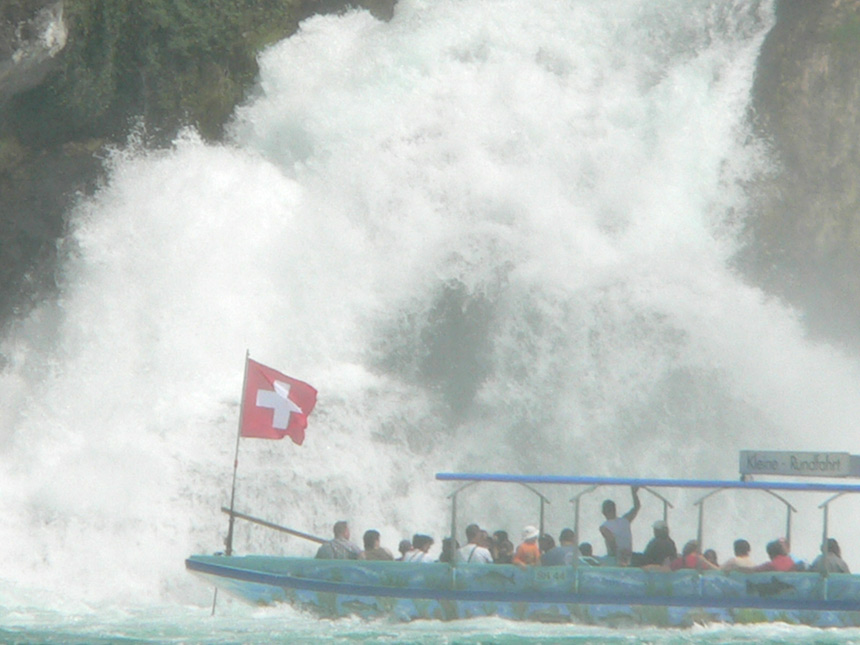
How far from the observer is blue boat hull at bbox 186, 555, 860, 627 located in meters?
14.6

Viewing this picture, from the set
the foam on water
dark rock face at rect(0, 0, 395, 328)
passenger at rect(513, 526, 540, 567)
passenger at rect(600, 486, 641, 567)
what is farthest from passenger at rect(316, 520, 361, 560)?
dark rock face at rect(0, 0, 395, 328)

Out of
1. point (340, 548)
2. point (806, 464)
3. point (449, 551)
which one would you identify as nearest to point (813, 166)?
point (806, 464)

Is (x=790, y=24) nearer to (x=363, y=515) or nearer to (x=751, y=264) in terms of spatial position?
(x=751, y=264)

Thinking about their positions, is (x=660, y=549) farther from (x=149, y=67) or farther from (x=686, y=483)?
(x=149, y=67)

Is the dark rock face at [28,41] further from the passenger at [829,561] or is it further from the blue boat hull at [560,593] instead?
the passenger at [829,561]

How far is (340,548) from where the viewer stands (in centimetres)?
1571

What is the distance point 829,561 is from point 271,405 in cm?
642

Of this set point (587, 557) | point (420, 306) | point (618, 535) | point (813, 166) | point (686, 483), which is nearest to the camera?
point (686, 483)

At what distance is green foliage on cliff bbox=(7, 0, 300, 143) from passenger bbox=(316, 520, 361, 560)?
12.2 m

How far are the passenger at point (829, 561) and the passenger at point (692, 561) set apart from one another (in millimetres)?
1078

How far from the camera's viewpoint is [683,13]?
28.0 m

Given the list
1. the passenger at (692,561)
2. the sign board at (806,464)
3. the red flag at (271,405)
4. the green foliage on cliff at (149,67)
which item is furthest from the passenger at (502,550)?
the green foliage on cliff at (149,67)

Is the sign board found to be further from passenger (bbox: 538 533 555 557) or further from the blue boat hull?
passenger (bbox: 538 533 555 557)

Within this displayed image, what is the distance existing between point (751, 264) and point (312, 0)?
10515 mm
